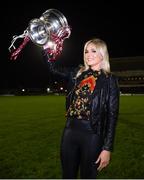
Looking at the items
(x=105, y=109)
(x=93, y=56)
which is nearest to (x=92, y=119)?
(x=105, y=109)

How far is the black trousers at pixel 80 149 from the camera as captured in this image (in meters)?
3.92

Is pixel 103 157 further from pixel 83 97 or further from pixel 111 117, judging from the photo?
pixel 83 97

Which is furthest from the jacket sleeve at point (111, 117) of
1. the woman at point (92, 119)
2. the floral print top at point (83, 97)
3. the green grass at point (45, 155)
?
the green grass at point (45, 155)

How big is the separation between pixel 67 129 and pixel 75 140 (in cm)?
15

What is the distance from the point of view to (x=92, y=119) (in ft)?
12.9

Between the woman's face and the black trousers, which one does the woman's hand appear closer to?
the black trousers

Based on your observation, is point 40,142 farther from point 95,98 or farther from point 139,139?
point 95,98

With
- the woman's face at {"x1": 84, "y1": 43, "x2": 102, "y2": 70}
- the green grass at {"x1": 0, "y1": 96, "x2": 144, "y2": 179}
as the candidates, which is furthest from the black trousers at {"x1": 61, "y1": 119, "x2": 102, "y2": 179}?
the green grass at {"x1": 0, "y1": 96, "x2": 144, "y2": 179}

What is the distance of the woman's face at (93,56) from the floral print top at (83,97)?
87 mm

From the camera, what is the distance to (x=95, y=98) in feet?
13.0

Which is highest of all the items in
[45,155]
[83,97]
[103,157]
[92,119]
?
[83,97]

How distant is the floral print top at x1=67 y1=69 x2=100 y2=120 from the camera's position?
3.96m

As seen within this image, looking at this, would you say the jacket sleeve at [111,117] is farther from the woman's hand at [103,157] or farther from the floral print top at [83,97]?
the floral print top at [83,97]

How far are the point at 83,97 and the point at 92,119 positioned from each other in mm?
257
